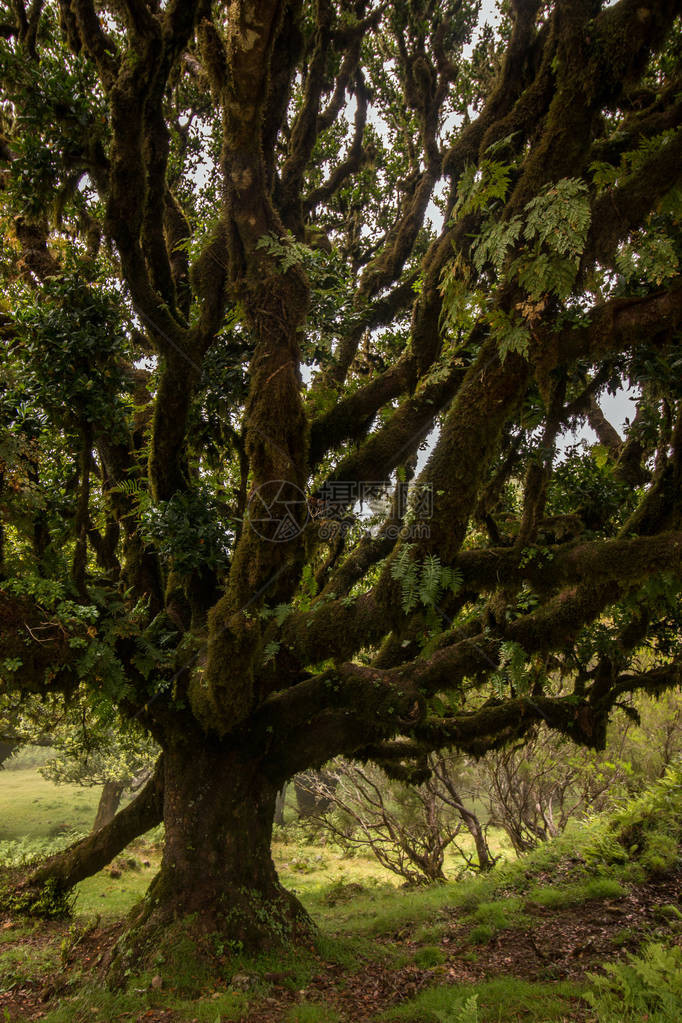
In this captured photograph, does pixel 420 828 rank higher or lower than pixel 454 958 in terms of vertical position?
lower

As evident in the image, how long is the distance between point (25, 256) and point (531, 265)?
22.3 feet

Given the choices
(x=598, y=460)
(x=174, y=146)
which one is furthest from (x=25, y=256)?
(x=598, y=460)

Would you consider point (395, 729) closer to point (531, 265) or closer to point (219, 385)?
point (219, 385)

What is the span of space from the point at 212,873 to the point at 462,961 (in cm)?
310

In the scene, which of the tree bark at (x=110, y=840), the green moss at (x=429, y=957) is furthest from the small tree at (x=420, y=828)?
the tree bark at (x=110, y=840)

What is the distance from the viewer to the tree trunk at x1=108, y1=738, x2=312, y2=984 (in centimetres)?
621

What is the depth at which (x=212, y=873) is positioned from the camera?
6680 mm

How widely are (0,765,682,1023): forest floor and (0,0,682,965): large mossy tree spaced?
0.80m

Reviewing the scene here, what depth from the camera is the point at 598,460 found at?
7422 mm

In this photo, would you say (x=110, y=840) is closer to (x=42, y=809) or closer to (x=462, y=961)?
(x=462, y=961)

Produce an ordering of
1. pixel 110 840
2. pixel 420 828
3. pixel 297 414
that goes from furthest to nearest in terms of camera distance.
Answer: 1. pixel 420 828
2. pixel 110 840
3. pixel 297 414

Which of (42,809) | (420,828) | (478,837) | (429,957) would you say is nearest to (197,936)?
(429,957)

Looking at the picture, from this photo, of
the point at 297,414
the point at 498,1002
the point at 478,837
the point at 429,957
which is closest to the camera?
the point at 498,1002

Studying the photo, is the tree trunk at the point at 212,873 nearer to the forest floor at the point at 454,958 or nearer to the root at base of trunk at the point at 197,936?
the root at base of trunk at the point at 197,936
